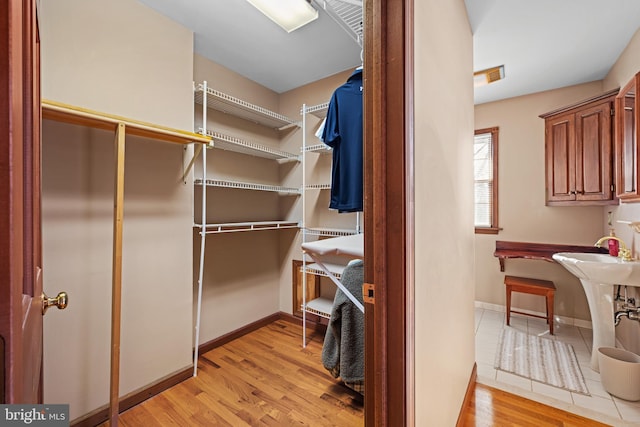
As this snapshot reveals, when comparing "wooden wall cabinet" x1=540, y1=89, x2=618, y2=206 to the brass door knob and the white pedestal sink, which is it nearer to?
the white pedestal sink

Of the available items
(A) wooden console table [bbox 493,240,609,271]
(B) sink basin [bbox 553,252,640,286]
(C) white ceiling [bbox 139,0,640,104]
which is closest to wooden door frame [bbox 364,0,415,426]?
(C) white ceiling [bbox 139,0,640,104]

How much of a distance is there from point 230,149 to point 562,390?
3.08 m

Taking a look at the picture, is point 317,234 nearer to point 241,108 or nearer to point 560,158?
point 241,108

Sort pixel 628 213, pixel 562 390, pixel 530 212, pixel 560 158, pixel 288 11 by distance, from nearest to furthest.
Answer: pixel 288 11 < pixel 562 390 < pixel 628 213 < pixel 560 158 < pixel 530 212

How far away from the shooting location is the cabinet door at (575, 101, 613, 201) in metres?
2.32

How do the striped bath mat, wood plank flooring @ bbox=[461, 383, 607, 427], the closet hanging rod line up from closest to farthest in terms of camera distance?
the closet hanging rod
wood plank flooring @ bbox=[461, 383, 607, 427]
the striped bath mat

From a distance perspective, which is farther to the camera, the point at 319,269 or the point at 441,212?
the point at 319,269

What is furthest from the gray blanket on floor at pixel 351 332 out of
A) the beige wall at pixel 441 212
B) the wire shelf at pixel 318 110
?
the wire shelf at pixel 318 110

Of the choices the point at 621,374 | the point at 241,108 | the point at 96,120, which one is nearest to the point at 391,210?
the point at 96,120

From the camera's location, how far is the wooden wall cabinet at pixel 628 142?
1.79 meters

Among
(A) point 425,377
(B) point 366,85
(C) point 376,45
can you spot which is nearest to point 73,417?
(A) point 425,377

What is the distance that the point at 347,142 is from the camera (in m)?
1.96

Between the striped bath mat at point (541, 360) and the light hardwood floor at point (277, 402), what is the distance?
0.35 metres

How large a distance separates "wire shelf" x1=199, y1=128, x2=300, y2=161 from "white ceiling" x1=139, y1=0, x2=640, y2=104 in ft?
2.28
